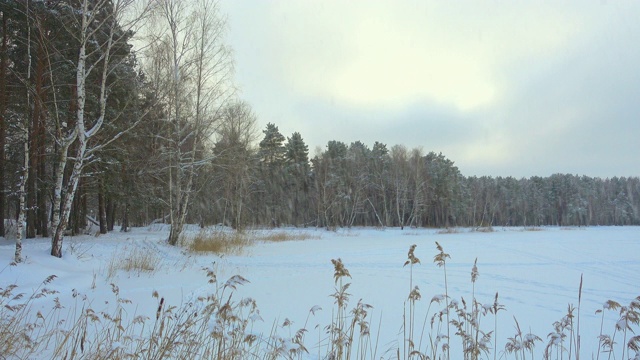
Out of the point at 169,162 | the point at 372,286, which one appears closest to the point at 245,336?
the point at 372,286

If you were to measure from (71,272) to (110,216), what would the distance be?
1720cm

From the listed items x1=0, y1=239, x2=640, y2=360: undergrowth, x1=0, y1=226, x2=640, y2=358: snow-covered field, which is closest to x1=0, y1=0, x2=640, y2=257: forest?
x1=0, y1=226, x2=640, y2=358: snow-covered field

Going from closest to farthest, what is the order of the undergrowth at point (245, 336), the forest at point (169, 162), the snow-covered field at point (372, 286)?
the undergrowth at point (245, 336) → the snow-covered field at point (372, 286) → the forest at point (169, 162)

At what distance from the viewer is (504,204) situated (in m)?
67.6

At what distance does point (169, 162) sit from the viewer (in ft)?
46.2

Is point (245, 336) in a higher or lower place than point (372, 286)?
higher

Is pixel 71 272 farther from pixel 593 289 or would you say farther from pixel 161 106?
pixel 593 289

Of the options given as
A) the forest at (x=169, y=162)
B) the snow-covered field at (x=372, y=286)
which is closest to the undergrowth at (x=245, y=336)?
the snow-covered field at (x=372, y=286)

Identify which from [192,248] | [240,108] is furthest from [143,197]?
[240,108]

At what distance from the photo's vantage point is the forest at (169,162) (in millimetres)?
9008

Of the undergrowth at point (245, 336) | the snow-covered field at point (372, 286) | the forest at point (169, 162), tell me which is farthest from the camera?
the forest at point (169, 162)

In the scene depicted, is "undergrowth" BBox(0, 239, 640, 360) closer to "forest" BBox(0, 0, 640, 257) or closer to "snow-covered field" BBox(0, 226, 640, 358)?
"snow-covered field" BBox(0, 226, 640, 358)

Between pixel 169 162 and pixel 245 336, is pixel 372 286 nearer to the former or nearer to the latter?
pixel 245 336

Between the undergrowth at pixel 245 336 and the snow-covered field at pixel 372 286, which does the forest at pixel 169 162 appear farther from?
the undergrowth at pixel 245 336
